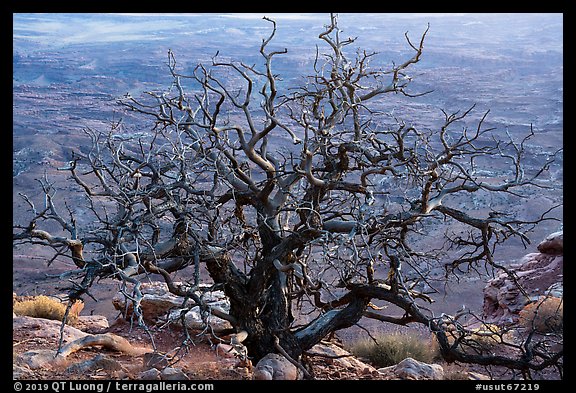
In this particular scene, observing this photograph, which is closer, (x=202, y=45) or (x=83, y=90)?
(x=83, y=90)

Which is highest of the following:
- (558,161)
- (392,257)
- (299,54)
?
(392,257)

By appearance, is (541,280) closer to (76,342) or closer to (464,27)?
(76,342)

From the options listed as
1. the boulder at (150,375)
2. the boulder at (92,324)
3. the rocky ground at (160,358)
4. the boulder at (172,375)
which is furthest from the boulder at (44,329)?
the boulder at (172,375)

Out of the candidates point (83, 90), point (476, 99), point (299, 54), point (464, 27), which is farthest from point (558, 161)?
point (464, 27)

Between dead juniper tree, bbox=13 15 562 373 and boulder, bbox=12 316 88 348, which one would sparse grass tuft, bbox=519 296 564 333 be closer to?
dead juniper tree, bbox=13 15 562 373

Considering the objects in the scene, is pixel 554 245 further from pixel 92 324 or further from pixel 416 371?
pixel 92 324

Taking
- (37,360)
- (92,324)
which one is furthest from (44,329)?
(37,360)

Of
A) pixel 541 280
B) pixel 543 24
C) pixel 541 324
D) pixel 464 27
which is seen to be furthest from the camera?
pixel 464 27

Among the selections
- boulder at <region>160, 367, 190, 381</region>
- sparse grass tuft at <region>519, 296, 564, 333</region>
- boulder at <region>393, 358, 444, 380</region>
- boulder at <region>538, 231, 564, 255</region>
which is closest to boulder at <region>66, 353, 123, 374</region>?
boulder at <region>160, 367, 190, 381</region>
